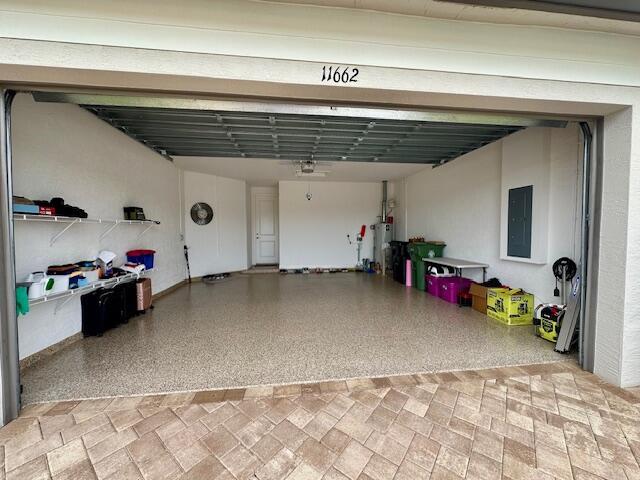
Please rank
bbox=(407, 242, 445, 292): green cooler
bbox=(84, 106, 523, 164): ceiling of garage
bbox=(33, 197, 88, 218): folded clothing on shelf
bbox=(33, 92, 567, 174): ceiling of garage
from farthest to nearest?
bbox=(407, 242, 445, 292): green cooler
bbox=(84, 106, 523, 164): ceiling of garage
bbox=(33, 197, 88, 218): folded clothing on shelf
bbox=(33, 92, 567, 174): ceiling of garage

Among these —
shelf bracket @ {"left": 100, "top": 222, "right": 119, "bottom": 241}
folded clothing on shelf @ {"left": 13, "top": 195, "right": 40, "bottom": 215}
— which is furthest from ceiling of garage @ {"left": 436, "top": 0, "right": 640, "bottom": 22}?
shelf bracket @ {"left": 100, "top": 222, "right": 119, "bottom": 241}

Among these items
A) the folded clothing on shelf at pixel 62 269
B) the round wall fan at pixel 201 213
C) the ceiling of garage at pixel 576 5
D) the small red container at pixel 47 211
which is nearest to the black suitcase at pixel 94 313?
the folded clothing on shelf at pixel 62 269

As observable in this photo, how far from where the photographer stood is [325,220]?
732 centimetres

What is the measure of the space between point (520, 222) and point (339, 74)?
10.6ft

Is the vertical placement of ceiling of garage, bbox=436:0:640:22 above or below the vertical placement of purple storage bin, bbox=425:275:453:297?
above

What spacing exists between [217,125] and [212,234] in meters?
3.73

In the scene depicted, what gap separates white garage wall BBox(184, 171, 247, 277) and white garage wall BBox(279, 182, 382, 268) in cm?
115

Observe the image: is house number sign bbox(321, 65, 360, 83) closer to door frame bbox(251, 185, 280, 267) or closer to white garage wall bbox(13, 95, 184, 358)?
white garage wall bbox(13, 95, 184, 358)

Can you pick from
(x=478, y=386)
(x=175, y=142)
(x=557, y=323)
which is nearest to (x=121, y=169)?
(x=175, y=142)

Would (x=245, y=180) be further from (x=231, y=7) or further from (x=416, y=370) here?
(x=416, y=370)

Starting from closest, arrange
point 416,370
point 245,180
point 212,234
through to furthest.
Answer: point 416,370 → point 212,234 → point 245,180

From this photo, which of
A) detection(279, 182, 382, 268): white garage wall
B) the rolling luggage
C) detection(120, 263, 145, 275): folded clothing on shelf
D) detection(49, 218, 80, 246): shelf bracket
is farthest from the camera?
detection(279, 182, 382, 268): white garage wall

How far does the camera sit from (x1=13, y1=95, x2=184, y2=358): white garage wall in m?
2.26

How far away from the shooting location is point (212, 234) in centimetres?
635
